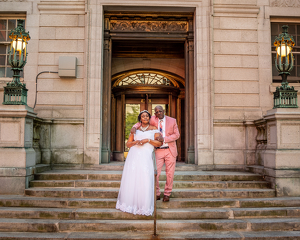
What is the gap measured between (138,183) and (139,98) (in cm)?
772

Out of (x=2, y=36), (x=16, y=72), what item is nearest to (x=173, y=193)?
(x=16, y=72)

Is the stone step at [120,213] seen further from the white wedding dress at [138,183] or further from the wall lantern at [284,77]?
the wall lantern at [284,77]

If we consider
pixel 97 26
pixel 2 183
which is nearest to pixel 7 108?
pixel 2 183

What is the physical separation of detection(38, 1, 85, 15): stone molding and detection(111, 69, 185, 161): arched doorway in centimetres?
402

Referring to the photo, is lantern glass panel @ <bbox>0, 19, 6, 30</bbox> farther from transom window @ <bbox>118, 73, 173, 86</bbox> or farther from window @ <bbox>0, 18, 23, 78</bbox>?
transom window @ <bbox>118, 73, 173, 86</bbox>

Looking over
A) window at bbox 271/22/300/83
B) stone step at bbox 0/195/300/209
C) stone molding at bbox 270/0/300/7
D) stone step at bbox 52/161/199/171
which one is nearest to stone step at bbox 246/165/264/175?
stone step at bbox 0/195/300/209

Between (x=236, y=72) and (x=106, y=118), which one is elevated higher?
(x=236, y=72)

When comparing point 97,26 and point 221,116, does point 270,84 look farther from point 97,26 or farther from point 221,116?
point 97,26

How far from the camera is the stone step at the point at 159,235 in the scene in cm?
509

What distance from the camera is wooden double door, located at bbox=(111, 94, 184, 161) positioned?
509 inches

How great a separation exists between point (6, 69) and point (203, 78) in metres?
6.44

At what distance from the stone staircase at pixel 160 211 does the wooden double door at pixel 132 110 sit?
5373mm

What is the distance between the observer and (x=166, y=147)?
6234 mm

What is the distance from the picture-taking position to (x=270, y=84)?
31.3ft
